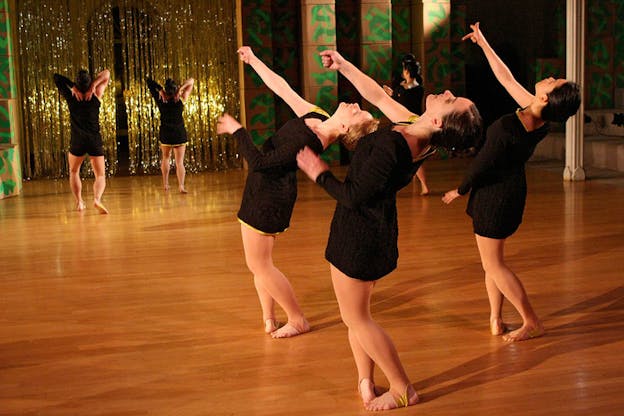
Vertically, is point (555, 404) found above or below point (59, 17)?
below

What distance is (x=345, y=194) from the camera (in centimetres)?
349

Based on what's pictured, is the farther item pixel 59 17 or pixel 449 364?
pixel 59 17

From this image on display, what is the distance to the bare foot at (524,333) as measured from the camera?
4.61 metres

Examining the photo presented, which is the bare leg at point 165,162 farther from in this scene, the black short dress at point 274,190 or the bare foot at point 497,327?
the bare foot at point 497,327

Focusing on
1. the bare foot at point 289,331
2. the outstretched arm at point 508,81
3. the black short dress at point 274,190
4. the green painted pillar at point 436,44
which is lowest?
the bare foot at point 289,331

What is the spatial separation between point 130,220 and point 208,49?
4.83 m

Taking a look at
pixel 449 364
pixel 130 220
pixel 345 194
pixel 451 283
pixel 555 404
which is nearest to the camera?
pixel 345 194

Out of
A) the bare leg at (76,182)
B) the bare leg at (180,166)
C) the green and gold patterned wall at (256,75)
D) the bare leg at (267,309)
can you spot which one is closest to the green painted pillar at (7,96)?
the bare leg at (76,182)

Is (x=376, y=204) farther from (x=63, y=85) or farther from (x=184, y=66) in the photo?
(x=184, y=66)

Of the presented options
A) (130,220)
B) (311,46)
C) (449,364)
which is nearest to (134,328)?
(449,364)

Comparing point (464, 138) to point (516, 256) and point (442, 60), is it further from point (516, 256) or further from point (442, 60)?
point (442, 60)

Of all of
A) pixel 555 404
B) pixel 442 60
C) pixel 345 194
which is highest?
pixel 442 60

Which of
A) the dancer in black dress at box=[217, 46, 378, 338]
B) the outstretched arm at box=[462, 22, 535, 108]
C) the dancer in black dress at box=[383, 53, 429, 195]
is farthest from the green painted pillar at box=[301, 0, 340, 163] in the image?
the dancer in black dress at box=[217, 46, 378, 338]

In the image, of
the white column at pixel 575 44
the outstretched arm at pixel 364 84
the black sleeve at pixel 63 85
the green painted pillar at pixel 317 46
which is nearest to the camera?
the outstretched arm at pixel 364 84
